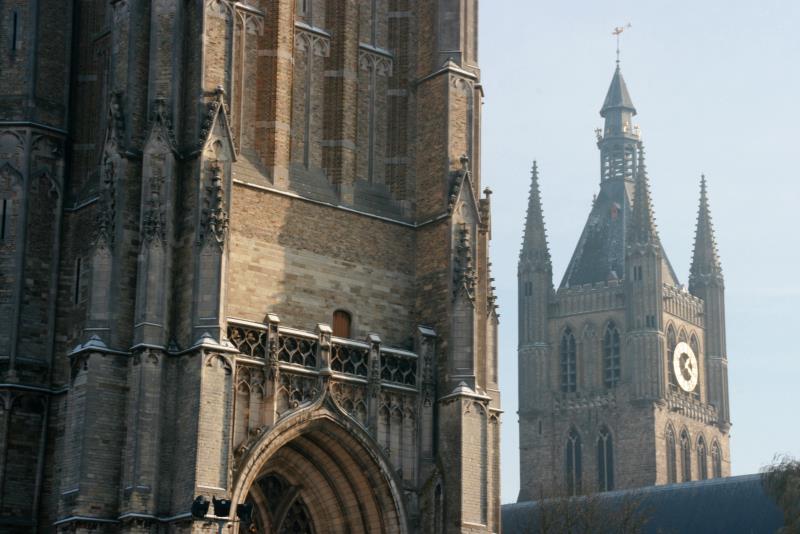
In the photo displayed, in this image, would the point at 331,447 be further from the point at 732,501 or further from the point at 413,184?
the point at 732,501

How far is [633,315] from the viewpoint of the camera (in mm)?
104312

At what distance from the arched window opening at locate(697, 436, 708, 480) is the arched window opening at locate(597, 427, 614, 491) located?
5.69 m

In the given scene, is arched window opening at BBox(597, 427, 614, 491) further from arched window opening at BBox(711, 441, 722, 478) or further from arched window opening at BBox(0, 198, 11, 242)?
arched window opening at BBox(0, 198, 11, 242)

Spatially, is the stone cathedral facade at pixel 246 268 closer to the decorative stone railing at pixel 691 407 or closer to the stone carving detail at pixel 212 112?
the stone carving detail at pixel 212 112

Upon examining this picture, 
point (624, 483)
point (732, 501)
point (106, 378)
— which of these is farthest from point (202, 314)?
point (624, 483)

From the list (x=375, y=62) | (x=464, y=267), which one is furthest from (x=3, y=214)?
(x=464, y=267)

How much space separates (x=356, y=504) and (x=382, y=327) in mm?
3856

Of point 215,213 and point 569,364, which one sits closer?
point 215,213

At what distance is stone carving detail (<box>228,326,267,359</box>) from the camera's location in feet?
115

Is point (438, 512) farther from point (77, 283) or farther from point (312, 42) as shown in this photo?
point (312, 42)

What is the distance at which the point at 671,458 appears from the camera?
10269 cm

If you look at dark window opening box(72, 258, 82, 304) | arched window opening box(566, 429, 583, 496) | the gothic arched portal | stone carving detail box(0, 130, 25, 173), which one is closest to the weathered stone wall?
the gothic arched portal

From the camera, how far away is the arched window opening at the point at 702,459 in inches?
4131

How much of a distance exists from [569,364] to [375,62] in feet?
224
